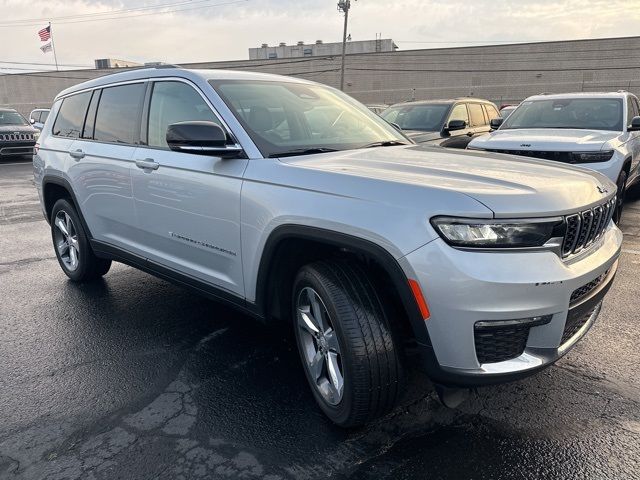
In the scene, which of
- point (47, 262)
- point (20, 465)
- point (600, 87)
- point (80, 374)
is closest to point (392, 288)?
point (20, 465)

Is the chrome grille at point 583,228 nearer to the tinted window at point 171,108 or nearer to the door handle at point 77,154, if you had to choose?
the tinted window at point 171,108

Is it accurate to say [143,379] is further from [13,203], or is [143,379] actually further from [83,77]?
[83,77]

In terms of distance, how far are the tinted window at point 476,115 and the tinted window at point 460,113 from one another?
28cm

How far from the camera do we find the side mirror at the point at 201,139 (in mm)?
2779

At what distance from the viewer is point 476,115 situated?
10.3 meters

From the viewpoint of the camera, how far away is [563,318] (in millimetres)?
2172

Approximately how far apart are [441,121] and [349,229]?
7384 millimetres

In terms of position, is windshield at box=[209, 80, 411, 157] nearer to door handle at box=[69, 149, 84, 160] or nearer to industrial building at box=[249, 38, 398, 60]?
door handle at box=[69, 149, 84, 160]

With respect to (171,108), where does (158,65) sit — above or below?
above

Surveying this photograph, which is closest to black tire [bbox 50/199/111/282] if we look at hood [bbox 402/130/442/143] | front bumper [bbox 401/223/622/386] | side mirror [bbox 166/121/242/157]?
side mirror [bbox 166/121/242/157]

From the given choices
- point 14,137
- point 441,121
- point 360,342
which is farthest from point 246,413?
point 14,137

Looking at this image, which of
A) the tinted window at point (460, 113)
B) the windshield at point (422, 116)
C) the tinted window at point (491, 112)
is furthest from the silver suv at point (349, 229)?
the tinted window at point (491, 112)

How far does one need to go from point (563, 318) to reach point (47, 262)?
219 inches

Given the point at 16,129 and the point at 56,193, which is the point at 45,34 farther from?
the point at 56,193
